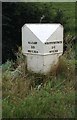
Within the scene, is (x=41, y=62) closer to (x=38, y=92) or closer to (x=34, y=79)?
(x=34, y=79)

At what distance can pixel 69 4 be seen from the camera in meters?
9.16

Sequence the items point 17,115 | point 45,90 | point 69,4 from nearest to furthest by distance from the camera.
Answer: point 17,115 → point 45,90 → point 69,4

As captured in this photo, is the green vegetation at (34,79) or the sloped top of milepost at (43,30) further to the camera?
the sloped top of milepost at (43,30)

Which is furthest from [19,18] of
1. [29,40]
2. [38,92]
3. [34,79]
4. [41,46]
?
[38,92]

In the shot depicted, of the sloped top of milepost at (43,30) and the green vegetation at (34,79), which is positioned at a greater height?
the sloped top of milepost at (43,30)

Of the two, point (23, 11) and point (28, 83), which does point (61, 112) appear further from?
point (23, 11)

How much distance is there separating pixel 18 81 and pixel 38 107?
839mm

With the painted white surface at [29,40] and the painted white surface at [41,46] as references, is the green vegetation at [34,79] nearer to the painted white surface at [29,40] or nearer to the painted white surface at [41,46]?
the painted white surface at [41,46]

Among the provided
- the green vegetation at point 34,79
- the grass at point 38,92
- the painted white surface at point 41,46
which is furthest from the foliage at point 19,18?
the painted white surface at point 41,46

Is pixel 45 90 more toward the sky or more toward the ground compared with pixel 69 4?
more toward the ground

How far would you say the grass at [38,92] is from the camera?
499cm

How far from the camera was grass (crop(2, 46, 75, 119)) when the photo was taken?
4992 mm

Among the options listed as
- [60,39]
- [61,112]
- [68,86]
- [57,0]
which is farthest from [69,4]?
[61,112]

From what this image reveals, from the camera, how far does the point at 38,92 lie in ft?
17.9
